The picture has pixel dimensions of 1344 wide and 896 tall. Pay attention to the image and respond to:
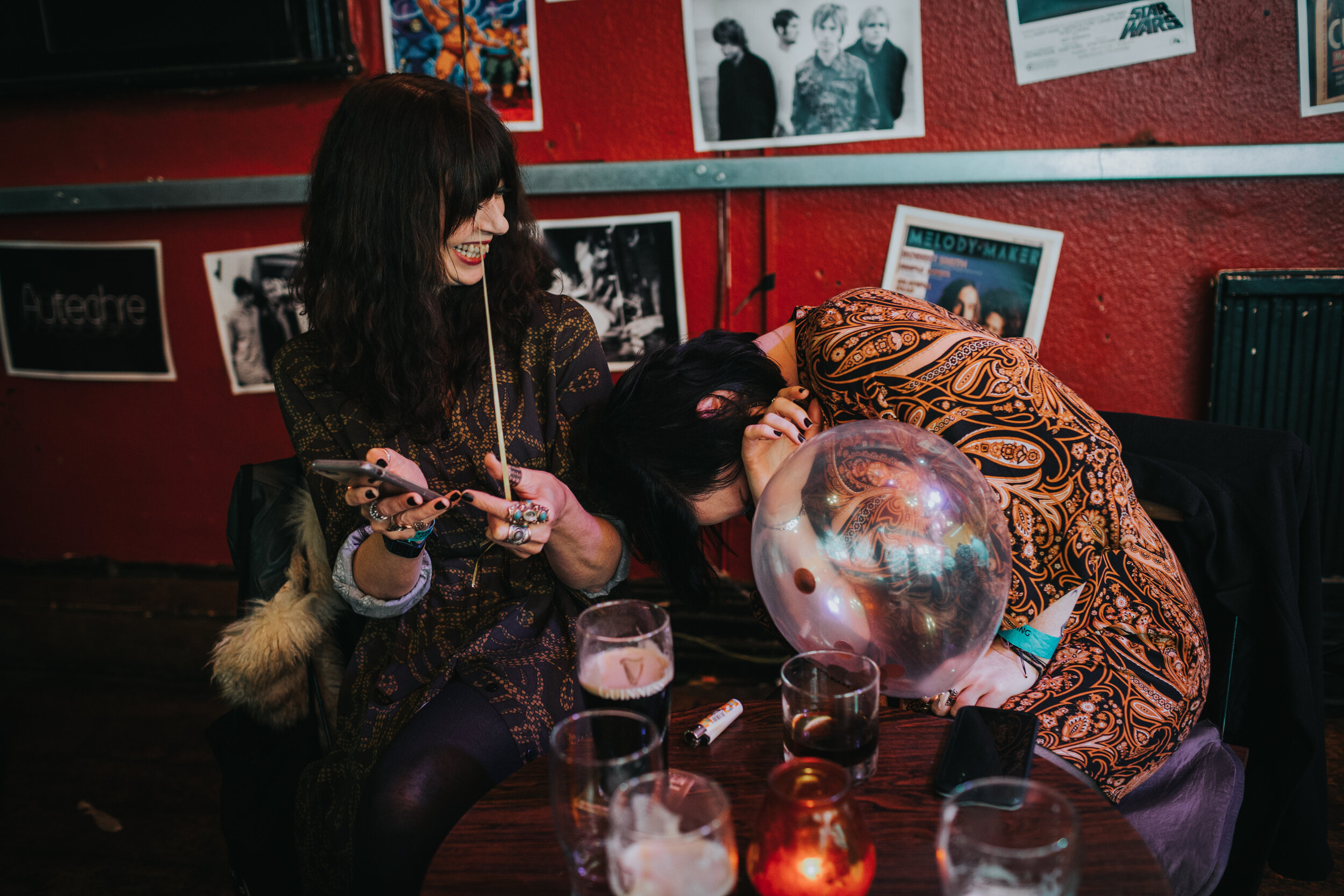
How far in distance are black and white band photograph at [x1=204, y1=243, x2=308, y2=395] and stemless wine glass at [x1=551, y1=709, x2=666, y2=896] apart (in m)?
1.90

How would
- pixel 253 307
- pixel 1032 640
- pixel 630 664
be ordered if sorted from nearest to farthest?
pixel 630 664, pixel 1032 640, pixel 253 307

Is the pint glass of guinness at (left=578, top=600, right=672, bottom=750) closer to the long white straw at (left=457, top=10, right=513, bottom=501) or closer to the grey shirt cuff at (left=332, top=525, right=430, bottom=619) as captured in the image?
the long white straw at (left=457, top=10, right=513, bottom=501)

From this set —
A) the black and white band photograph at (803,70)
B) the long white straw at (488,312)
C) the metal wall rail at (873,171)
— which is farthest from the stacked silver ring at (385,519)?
the black and white band photograph at (803,70)

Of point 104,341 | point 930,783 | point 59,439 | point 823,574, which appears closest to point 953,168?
point 823,574

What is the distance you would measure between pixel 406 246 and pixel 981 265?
135 cm

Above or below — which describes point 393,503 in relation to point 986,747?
above

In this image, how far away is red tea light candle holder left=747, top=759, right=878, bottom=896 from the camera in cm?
72

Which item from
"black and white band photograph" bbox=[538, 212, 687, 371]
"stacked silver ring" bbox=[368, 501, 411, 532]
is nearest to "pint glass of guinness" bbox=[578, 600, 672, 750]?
"stacked silver ring" bbox=[368, 501, 411, 532]

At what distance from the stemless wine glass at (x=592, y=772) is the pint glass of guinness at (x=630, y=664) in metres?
0.05

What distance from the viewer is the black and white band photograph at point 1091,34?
6.09 ft

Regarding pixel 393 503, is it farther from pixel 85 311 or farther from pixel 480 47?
pixel 85 311

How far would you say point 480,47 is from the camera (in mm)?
2137

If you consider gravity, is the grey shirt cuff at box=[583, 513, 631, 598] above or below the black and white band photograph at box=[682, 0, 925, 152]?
below

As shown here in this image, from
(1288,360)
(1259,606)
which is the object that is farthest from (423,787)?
(1288,360)
